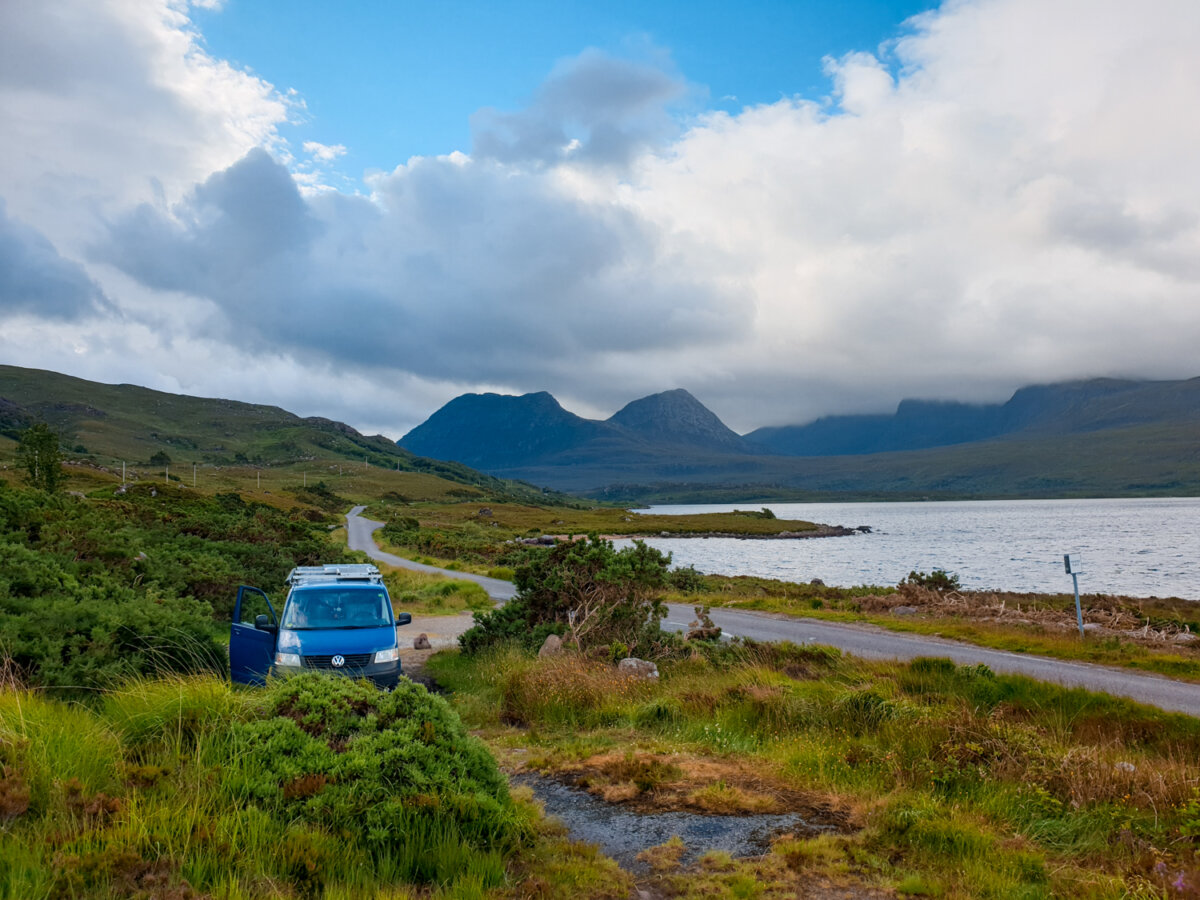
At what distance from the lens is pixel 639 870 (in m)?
5.97

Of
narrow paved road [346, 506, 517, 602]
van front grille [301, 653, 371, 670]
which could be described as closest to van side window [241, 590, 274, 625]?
narrow paved road [346, 506, 517, 602]

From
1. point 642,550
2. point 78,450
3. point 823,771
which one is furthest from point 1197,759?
point 78,450

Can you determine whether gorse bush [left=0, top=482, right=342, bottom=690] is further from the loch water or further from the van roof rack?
the loch water

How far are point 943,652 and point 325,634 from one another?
1512cm

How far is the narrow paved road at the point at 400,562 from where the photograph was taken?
36156 millimetres

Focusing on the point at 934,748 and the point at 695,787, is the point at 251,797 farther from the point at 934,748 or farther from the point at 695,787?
the point at 934,748

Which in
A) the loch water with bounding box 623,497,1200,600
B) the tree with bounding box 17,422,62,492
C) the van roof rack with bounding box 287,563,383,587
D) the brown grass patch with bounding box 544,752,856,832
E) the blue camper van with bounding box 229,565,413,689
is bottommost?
the loch water with bounding box 623,497,1200,600

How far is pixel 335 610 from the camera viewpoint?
512 inches

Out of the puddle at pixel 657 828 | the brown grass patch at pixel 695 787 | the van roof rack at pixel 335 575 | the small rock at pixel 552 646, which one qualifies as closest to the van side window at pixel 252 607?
the van roof rack at pixel 335 575

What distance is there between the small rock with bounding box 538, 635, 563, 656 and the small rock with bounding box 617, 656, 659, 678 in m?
1.65

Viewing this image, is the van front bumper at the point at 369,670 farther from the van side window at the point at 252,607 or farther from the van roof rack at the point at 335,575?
the van side window at the point at 252,607

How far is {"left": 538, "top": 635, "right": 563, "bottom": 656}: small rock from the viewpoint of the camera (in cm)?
1548

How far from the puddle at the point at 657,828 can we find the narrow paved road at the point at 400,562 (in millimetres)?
14112

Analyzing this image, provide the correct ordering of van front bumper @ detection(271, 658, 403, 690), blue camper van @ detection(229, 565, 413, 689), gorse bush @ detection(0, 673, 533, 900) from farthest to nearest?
van front bumper @ detection(271, 658, 403, 690)
blue camper van @ detection(229, 565, 413, 689)
gorse bush @ detection(0, 673, 533, 900)
